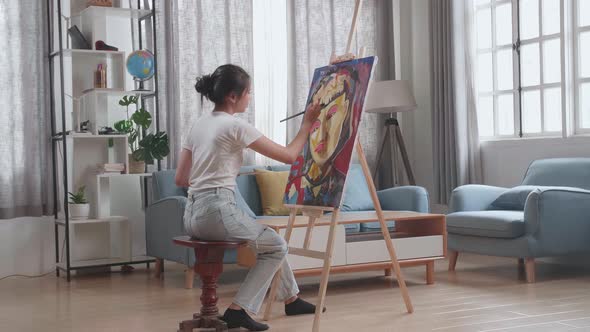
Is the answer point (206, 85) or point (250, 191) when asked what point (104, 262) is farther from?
point (206, 85)

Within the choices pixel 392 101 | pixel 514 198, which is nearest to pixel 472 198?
pixel 514 198

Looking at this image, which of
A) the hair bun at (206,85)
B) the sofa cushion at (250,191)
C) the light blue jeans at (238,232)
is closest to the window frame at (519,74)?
the sofa cushion at (250,191)

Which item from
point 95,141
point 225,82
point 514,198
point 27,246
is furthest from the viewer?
point 95,141

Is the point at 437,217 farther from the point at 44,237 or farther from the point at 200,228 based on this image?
the point at 44,237

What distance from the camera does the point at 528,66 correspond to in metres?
6.07

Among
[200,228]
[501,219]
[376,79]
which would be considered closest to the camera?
[200,228]

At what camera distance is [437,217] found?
4.89m

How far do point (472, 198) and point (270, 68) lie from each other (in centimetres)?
203

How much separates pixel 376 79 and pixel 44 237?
3.16m

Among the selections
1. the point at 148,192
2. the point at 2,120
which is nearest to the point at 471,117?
the point at 148,192

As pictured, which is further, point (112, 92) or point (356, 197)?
point (356, 197)

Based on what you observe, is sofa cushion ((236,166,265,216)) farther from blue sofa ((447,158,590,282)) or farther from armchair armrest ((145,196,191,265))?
blue sofa ((447,158,590,282))

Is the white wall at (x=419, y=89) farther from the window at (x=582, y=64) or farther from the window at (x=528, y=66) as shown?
the window at (x=582, y=64)

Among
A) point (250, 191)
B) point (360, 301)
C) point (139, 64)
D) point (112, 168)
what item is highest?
point (139, 64)
